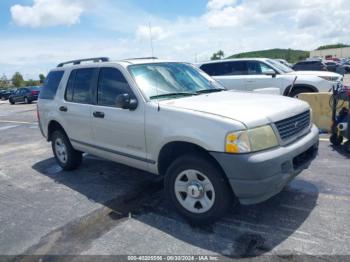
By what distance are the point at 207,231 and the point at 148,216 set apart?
2.62ft

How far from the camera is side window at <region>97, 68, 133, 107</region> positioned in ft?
14.2

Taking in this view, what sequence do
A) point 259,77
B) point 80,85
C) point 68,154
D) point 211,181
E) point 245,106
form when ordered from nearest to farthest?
point 211,181 → point 245,106 → point 80,85 → point 68,154 → point 259,77

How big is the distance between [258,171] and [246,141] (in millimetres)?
298

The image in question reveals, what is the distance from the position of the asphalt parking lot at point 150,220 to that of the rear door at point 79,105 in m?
0.79

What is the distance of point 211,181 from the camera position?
3357mm

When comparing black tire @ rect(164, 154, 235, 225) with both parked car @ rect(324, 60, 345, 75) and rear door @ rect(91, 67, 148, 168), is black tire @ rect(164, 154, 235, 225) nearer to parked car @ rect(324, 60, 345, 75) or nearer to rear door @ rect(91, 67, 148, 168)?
rear door @ rect(91, 67, 148, 168)

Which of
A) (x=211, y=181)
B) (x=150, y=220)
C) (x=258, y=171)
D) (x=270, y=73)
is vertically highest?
(x=270, y=73)

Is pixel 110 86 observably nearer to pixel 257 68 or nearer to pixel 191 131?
pixel 191 131

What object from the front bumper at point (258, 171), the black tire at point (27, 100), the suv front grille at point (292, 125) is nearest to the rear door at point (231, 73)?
the suv front grille at point (292, 125)

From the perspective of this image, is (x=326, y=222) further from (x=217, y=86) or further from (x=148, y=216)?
(x=217, y=86)

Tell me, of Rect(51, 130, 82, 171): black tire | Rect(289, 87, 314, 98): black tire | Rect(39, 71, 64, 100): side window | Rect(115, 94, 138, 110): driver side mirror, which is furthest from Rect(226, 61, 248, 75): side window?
Rect(115, 94, 138, 110): driver side mirror

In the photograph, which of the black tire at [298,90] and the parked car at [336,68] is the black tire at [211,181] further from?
the parked car at [336,68]

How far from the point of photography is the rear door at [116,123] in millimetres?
4094

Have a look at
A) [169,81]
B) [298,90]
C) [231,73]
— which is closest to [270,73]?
[298,90]
